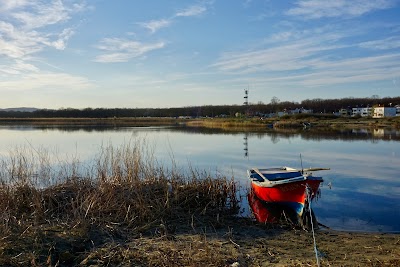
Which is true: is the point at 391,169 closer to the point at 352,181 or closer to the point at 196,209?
the point at 352,181

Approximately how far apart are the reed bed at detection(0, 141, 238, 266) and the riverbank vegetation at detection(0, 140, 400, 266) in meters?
0.02

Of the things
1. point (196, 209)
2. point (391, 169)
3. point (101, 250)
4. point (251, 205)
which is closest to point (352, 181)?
point (391, 169)

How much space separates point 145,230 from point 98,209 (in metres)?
1.15

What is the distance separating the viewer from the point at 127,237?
6.88 m

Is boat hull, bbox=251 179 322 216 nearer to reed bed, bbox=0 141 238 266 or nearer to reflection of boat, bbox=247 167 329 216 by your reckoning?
reflection of boat, bbox=247 167 329 216

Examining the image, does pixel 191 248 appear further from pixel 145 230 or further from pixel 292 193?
pixel 292 193

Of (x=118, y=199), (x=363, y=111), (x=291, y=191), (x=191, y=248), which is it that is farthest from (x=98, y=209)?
(x=363, y=111)

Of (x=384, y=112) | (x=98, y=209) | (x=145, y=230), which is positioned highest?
(x=384, y=112)

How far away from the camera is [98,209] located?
7.81 metres

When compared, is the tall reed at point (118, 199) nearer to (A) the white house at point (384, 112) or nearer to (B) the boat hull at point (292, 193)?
(B) the boat hull at point (292, 193)

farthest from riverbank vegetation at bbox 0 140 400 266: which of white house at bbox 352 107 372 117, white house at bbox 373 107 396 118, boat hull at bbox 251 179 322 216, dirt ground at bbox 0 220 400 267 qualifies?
white house at bbox 352 107 372 117

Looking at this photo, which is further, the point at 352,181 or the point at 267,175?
the point at 352,181

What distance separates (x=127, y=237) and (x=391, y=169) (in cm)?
1474

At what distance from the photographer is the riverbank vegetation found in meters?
5.73
